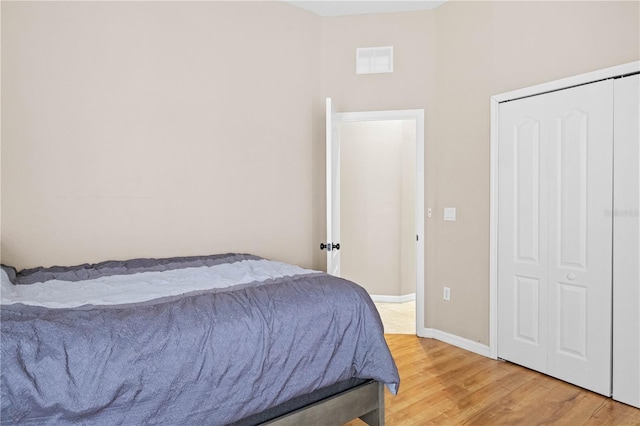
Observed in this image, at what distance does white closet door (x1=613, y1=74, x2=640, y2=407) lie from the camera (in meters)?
2.27

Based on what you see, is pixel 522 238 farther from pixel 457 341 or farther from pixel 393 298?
pixel 393 298

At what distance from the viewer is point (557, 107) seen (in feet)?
8.65

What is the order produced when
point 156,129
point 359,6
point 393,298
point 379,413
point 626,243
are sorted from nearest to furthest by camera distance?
point 379,413, point 626,243, point 156,129, point 359,6, point 393,298

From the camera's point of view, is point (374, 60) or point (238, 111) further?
point (374, 60)

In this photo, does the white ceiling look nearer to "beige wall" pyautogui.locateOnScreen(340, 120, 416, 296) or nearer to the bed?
"beige wall" pyautogui.locateOnScreen(340, 120, 416, 296)

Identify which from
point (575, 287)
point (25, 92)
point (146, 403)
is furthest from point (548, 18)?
point (25, 92)

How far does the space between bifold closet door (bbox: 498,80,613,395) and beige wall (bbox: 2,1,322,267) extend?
1680 mm

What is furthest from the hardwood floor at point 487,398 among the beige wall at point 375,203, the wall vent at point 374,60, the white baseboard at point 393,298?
the wall vent at point 374,60

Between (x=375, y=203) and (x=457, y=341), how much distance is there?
76.0 inches

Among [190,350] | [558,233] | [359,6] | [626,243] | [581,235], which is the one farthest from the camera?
[359,6]

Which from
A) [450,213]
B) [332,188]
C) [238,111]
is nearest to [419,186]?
[450,213]

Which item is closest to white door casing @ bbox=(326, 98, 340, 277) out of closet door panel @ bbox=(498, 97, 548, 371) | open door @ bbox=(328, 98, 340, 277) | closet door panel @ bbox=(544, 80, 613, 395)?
open door @ bbox=(328, 98, 340, 277)

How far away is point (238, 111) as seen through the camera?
321 centimetres

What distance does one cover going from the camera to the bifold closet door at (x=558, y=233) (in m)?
2.43
